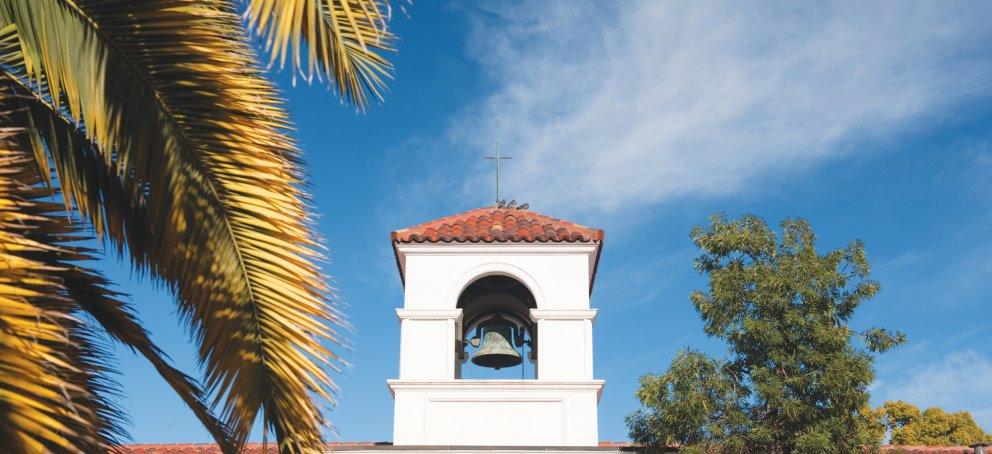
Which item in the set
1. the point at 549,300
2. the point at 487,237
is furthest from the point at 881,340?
the point at 487,237

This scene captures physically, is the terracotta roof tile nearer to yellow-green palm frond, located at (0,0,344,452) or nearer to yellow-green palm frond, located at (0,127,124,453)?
yellow-green palm frond, located at (0,0,344,452)

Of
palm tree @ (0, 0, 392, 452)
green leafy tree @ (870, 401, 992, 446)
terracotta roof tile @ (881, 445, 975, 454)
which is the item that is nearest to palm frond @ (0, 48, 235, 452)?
palm tree @ (0, 0, 392, 452)

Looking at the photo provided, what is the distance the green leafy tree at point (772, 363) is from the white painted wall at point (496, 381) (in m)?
1.25

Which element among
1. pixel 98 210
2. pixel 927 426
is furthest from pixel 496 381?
pixel 927 426

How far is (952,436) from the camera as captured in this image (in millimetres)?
28609

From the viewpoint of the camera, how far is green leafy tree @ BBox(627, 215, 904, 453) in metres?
9.35

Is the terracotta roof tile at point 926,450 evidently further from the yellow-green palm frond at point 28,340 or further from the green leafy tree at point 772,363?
the yellow-green palm frond at point 28,340

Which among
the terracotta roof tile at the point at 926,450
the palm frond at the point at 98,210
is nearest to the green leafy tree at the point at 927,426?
the terracotta roof tile at the point at 926,450

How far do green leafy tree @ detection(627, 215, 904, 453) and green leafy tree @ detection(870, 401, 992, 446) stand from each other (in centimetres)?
2013

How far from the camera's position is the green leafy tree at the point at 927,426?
2853 centimetres

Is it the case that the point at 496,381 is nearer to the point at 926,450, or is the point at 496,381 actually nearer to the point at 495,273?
the point at 495,273

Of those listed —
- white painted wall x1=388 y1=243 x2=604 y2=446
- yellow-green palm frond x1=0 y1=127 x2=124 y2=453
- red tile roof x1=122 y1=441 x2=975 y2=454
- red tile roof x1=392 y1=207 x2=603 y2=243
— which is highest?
red tile roof x1=392 y1=207 x2=603 y2=243

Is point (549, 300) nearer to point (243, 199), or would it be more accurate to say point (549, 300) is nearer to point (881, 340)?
point (881, 340)

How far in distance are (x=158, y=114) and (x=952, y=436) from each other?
97.2 feet
